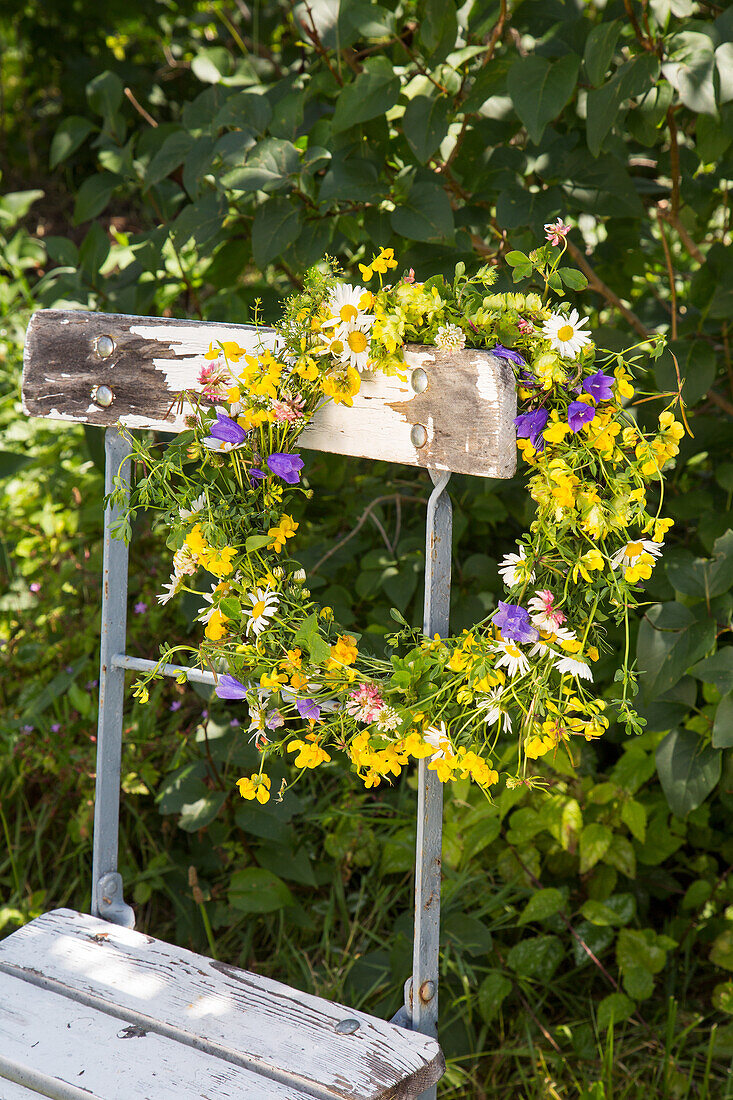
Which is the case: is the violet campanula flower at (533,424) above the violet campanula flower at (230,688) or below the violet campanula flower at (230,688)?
above

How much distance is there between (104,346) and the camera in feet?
3.83

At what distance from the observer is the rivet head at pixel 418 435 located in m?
0.95

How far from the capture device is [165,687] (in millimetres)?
2010

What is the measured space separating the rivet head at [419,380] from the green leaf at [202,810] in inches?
30.8

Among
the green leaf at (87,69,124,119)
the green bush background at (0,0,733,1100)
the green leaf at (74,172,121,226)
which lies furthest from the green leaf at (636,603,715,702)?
the green leaf at (87,69,124,119)

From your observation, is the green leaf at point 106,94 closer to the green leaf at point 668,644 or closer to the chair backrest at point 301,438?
the chair backrest at point 301,438

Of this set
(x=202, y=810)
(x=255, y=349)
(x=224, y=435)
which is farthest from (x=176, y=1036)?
(x=255, y=349)

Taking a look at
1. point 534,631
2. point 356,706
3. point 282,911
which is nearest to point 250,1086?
point 356,706

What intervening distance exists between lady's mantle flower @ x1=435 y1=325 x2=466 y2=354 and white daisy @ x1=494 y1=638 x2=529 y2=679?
0.28 m

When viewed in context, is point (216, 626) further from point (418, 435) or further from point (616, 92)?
point (616, 92)

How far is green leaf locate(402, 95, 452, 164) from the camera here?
49.9 inches

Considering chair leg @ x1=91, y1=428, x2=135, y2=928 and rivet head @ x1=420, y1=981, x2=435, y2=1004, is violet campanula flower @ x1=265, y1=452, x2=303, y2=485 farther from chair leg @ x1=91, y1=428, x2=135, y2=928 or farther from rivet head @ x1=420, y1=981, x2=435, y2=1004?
rivet head @ x1=420, y1=981, x2=435, y2=1004

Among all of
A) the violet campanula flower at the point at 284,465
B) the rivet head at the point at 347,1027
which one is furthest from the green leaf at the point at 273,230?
the rivet head at the point at 347,1027

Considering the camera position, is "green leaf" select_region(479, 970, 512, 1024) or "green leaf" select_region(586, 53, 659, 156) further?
"green leaf" select_region(479, 970, 512, 1024)
